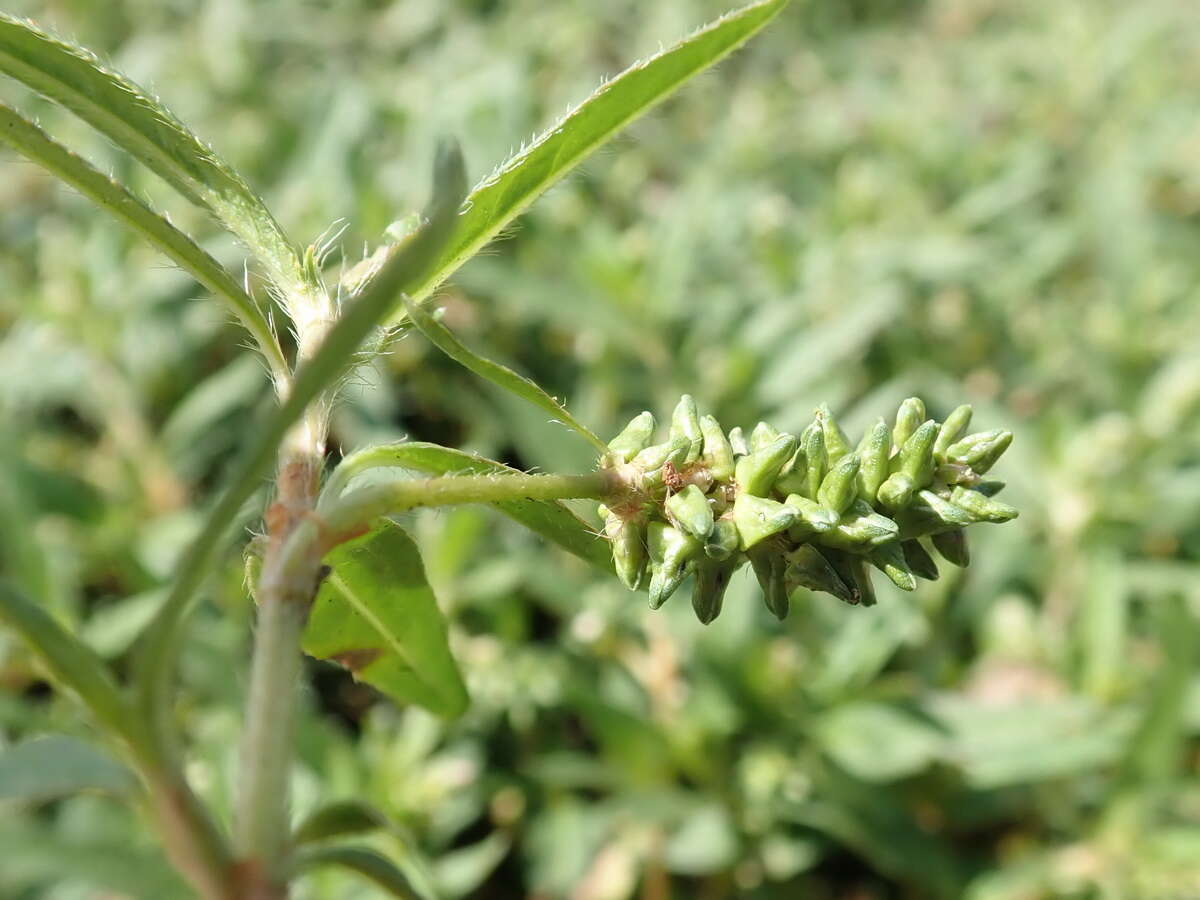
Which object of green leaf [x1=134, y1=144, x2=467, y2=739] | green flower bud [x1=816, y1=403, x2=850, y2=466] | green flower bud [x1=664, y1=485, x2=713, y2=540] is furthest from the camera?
green flower bud [x1=816, y1=403, x2=850, y2=466]

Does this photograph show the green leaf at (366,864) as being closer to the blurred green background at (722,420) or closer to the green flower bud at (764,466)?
the blurred green background at (722,420)

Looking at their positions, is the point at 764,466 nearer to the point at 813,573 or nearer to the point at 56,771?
the point at 813,573

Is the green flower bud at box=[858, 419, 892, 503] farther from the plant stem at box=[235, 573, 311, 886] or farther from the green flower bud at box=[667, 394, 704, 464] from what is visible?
the plant stem at box=[235, 573, 311, 886]

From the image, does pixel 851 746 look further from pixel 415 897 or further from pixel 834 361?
pixel 415 897

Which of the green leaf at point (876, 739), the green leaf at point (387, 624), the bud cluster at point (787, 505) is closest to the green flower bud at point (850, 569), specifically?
the bud cluster at point (787, 505)

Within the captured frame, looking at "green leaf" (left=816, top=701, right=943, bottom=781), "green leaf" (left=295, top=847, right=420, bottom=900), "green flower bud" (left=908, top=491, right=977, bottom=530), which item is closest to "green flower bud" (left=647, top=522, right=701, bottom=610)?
"green flower bud" (left=908, top=491, right=977, bottom=530)

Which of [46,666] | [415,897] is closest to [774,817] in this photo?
[415,897]
